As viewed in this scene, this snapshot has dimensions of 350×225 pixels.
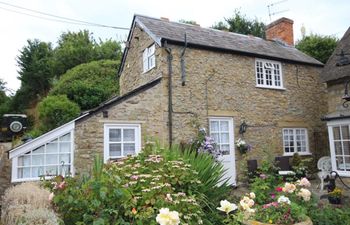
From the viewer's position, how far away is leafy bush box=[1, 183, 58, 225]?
3437 millimetres

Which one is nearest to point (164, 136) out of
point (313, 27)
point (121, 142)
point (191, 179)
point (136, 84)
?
point (121, 142)

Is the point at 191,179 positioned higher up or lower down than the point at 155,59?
lower down

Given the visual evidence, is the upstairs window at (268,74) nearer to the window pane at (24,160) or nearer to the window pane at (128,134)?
the window pane at (128,134)

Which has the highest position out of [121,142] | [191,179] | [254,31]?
[254,31]

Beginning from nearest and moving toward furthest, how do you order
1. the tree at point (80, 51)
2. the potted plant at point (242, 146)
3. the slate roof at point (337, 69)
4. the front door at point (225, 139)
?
the slate roof at point (337, 69) → the front door at point (225, 139) → the potted plant at point (242, 146) → the tree at point (80, 51)

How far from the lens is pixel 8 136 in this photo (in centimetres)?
1220

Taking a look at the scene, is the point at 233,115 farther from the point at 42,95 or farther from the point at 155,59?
the point at 42,95

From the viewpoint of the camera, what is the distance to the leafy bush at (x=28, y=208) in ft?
11.3

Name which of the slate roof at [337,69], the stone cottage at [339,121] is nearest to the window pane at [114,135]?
the stone cottage at [339,121]

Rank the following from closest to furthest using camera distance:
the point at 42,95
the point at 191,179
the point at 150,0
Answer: the point at 191,179, the point at 150,0, the point at 42,95

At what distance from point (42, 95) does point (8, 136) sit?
14543 mm

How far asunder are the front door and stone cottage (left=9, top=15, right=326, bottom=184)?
0.13 feet

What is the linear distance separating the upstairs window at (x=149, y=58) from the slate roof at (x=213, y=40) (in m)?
0.70

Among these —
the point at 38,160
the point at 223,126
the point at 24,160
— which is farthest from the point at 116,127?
the point at 223,126
